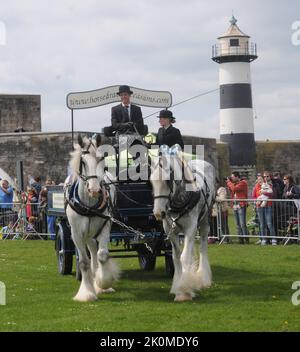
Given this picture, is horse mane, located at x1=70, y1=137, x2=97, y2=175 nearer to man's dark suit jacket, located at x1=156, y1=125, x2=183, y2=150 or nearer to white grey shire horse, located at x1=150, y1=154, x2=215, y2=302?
white grey shire horse, located at x1=150, y1=154, x2=215, y2=302

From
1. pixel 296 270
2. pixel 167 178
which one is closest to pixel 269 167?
pixel 296 270

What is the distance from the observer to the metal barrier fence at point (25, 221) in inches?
945

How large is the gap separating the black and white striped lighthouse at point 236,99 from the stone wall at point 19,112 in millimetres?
13092

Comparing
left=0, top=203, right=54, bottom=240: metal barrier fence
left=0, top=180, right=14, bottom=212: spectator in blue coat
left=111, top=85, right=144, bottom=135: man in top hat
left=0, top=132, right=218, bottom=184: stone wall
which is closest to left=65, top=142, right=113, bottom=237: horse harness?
left=111, top=85, right=144, bottom=135: man in top hat

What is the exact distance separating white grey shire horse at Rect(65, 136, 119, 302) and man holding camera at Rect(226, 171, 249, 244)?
982cm

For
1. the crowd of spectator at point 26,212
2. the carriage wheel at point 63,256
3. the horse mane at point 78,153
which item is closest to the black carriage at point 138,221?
the carriage wheel at point 63,256

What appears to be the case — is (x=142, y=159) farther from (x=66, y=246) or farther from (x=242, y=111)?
(x=242, y=111)

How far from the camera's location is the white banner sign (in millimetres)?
14484

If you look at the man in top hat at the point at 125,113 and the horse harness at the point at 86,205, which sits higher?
the man in top hat at the point at 125,113

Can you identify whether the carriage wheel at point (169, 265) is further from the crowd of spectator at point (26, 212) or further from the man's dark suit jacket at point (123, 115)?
the crowd of spectator at point (26, 212)

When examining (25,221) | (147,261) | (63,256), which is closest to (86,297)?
(63,256)

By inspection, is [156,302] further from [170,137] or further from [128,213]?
[170,137]

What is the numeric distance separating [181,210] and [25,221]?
543 inches

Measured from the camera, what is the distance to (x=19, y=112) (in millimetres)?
43094
